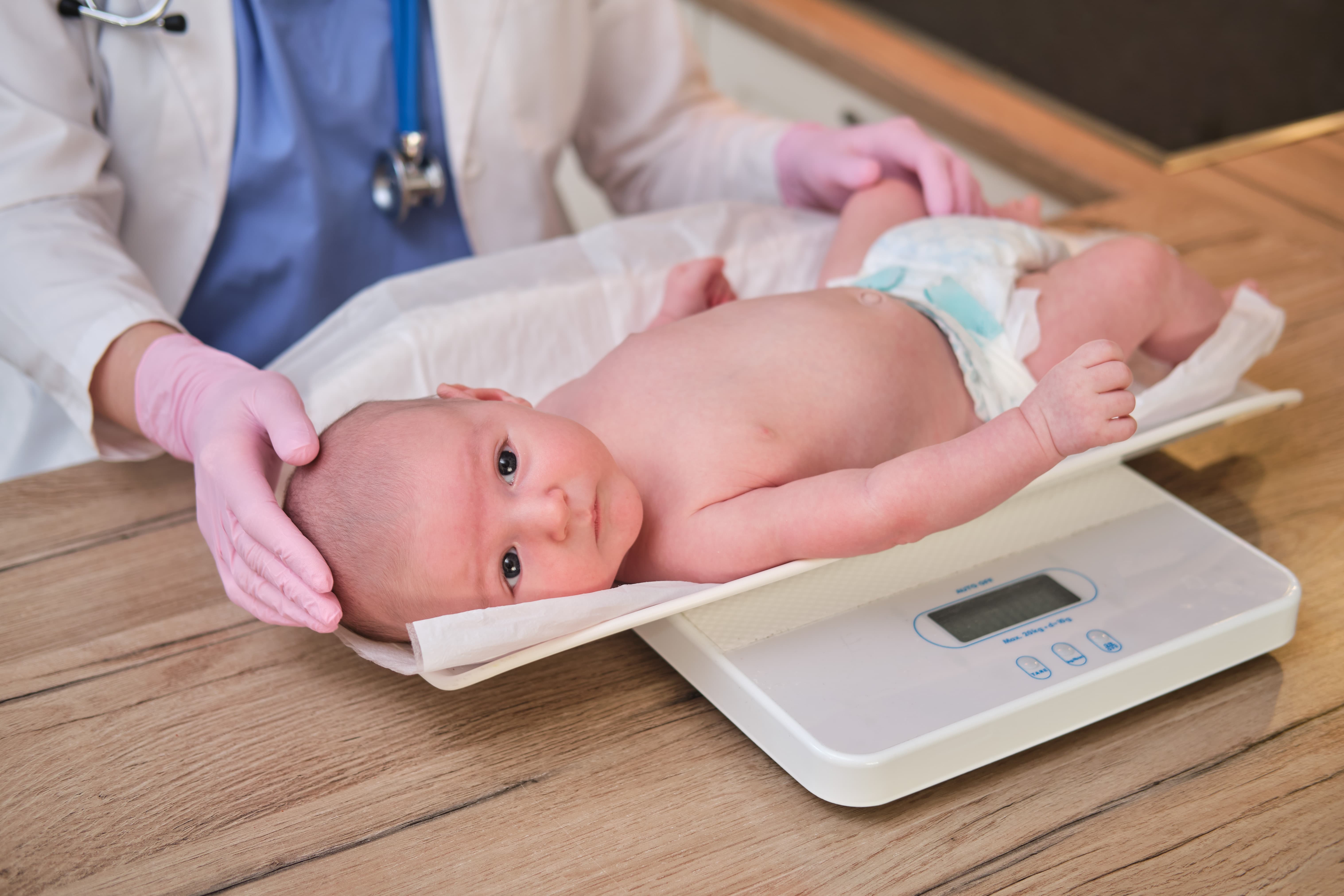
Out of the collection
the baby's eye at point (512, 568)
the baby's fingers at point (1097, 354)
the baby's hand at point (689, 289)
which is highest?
the baby's fingers at point (1097, 354)

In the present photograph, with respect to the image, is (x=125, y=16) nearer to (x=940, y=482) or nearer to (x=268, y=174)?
(x=268, y=174)

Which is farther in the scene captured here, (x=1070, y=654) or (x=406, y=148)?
(x=406, y=148)

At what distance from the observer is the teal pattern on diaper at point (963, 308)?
0.97m

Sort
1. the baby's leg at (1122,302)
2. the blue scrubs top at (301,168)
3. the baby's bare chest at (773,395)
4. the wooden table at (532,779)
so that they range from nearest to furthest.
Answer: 1. the wooden table at (532,779)
2. the baby's bare chest at (773,395)
3. the baby's leg at (1122,302)
4. the blue scrubs top at (301,168)

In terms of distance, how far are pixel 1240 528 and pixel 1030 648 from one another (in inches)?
10.8

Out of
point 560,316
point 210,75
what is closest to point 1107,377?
point 560,316

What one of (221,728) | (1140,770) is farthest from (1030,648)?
(221,728)

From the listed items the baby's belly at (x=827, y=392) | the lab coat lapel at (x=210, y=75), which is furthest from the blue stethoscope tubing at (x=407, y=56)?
the baby's belly at (x=827, y=392)

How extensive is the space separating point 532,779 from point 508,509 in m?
0.19

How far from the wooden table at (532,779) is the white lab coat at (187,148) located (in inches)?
8.0

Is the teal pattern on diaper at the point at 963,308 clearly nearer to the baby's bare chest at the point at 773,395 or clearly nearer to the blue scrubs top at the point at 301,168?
the baby's bare chest at the point at 773,395

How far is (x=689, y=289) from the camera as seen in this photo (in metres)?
1.04

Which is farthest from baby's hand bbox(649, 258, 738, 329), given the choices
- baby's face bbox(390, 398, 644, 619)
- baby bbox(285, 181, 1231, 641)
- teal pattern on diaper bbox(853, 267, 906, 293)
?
baby's face bbox(390, 398, 644, 619)

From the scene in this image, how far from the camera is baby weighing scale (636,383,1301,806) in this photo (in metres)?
0.65
